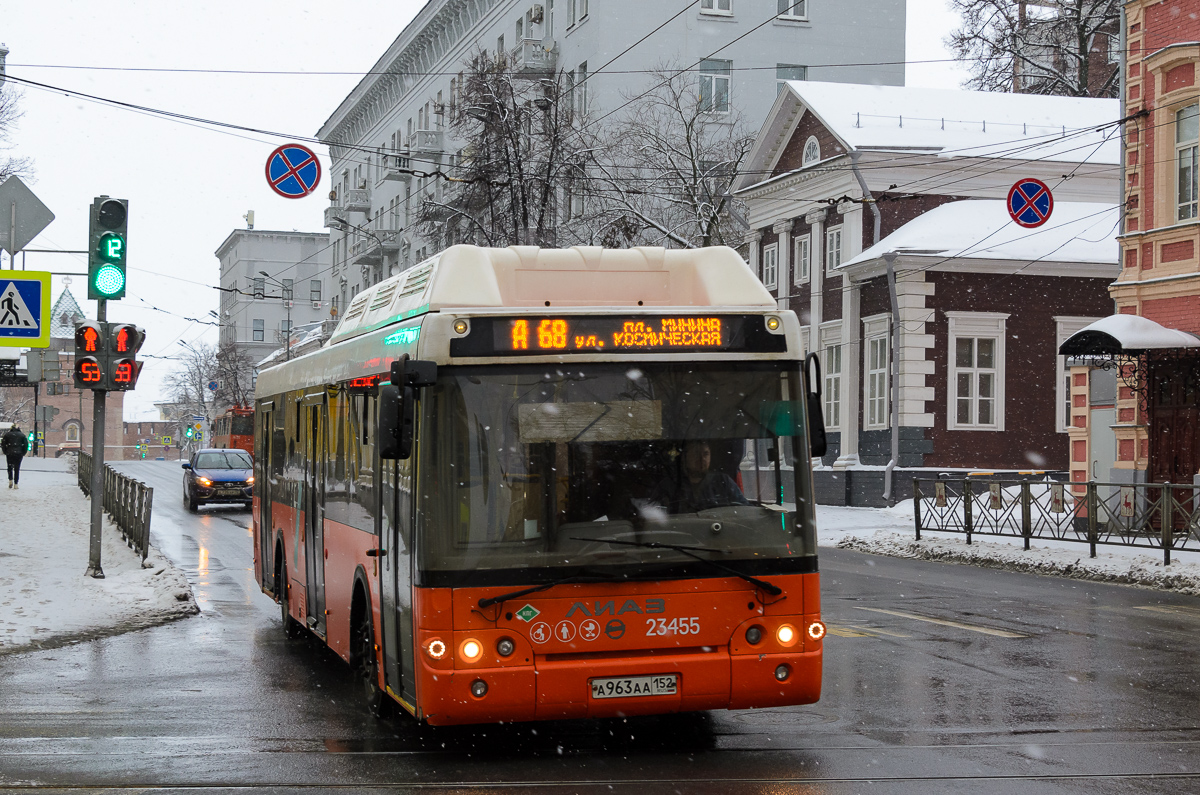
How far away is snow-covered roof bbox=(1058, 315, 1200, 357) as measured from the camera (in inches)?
924

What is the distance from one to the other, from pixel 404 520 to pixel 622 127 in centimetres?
3844

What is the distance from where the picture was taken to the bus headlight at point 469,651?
285 inches

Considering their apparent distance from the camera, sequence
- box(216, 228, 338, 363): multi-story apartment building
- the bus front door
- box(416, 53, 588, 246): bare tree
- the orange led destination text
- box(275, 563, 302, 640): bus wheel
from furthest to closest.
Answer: box(216, 228, 338, 363): multi-story apartment building, box(416, 53, 588, 246): bare tree, box(275, 563, 302, 640): bus wheel, the bus front door, the orange led destination text

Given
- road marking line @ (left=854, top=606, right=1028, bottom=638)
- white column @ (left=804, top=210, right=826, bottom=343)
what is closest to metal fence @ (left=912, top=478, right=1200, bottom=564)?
road marking line @ (left=854, top=606, right=1028, bottom=638)

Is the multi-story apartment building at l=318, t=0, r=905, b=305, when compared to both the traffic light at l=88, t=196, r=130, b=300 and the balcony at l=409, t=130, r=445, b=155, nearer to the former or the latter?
the balcony at l=409, t=130, r=445, b=155

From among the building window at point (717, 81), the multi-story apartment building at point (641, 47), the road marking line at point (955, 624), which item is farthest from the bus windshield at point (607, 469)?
the building window at point (717, 81)

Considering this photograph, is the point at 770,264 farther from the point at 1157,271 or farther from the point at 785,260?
the point at 1157,271

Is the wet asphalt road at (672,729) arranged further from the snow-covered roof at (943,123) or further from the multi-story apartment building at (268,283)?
the multi-story apartment building at (268,283)

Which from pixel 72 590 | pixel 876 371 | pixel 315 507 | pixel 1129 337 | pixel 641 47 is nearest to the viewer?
pixel 315 507

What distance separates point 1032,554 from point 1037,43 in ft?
112

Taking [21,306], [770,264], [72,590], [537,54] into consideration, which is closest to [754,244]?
[770,264]

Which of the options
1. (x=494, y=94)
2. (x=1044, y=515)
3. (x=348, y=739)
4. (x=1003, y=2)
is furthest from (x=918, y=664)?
(x=1003, y=2)

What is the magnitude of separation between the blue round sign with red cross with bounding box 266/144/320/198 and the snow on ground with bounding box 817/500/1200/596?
37.9ft

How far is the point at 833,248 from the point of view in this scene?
39.6 m
